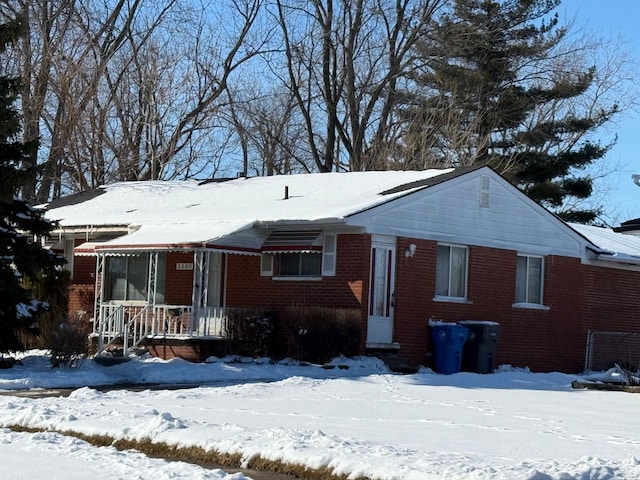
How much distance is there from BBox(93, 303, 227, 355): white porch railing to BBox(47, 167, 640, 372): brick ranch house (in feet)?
0.14

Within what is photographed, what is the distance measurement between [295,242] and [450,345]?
4.17m

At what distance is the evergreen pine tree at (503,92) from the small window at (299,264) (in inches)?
779

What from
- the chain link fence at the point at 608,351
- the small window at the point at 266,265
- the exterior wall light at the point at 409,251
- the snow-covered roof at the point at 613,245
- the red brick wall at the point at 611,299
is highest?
the snow-covered roof at the point at 613,245

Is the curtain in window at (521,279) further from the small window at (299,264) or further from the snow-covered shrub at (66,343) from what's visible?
the snow-covered shrub at (66,343)

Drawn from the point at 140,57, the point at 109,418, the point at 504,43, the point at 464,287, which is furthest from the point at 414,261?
the point at 504,43

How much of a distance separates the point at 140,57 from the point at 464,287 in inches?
820

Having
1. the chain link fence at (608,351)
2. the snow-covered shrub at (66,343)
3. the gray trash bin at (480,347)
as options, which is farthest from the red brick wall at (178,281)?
the chain link fence at (608,351)

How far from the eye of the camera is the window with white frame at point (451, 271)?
2594cm

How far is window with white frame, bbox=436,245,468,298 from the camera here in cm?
2594

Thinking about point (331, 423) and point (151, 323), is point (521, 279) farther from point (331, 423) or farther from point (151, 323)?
point (331, 423)

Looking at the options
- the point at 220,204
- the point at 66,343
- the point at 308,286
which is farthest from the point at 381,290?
the point at 66,343

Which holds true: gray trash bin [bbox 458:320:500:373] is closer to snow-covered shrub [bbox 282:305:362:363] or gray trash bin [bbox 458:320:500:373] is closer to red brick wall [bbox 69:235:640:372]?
red brick wall [bbox 69:235:640:372]

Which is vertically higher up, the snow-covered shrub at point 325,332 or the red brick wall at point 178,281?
the red brick wall at point 178,281

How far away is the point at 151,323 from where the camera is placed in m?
25.9
